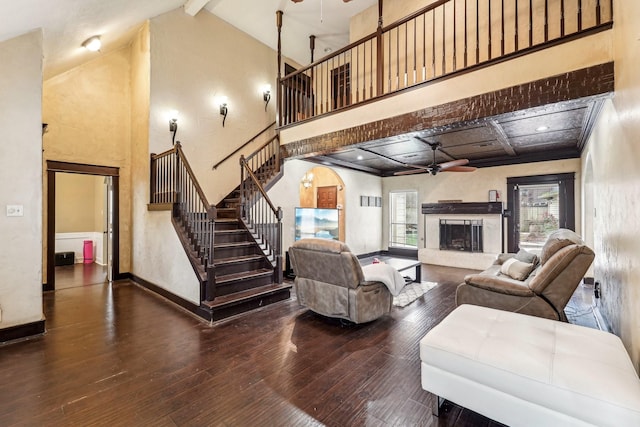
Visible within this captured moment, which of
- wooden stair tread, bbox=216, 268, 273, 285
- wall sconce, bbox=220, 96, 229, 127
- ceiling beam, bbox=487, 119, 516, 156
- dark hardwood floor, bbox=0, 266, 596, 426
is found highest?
wall sconce, bbox=220, 96, 229, 127

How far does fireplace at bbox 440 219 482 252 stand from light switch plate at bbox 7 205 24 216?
7962 mm

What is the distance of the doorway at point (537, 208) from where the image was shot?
6.01 m

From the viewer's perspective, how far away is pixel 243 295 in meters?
3.94

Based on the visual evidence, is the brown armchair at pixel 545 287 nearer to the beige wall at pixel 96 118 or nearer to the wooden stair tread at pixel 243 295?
the wooden stair tread at pixel 243 295

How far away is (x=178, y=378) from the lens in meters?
2.38

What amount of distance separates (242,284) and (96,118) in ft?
14.9

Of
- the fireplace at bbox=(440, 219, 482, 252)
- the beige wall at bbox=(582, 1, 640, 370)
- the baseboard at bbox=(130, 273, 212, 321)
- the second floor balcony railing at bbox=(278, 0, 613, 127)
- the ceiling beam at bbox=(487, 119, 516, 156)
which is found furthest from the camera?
the fireplace at bbox=(440, 219, 482, 252)

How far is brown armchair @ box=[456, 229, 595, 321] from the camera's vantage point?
2.65m

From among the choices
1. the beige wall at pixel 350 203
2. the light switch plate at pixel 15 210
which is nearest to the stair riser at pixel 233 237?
the beige wall at pixel 350 203

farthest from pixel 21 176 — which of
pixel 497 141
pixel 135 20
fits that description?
pixel 497 141

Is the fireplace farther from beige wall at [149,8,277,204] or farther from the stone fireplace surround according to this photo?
beige wall at [149,8,277,204]

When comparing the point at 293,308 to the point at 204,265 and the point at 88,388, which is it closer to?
the point at 204,265

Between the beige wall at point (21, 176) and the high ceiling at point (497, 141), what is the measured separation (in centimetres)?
408

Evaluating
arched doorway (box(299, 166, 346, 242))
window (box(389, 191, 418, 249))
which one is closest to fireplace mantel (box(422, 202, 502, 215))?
window (box(389, 191, 418, 249))
